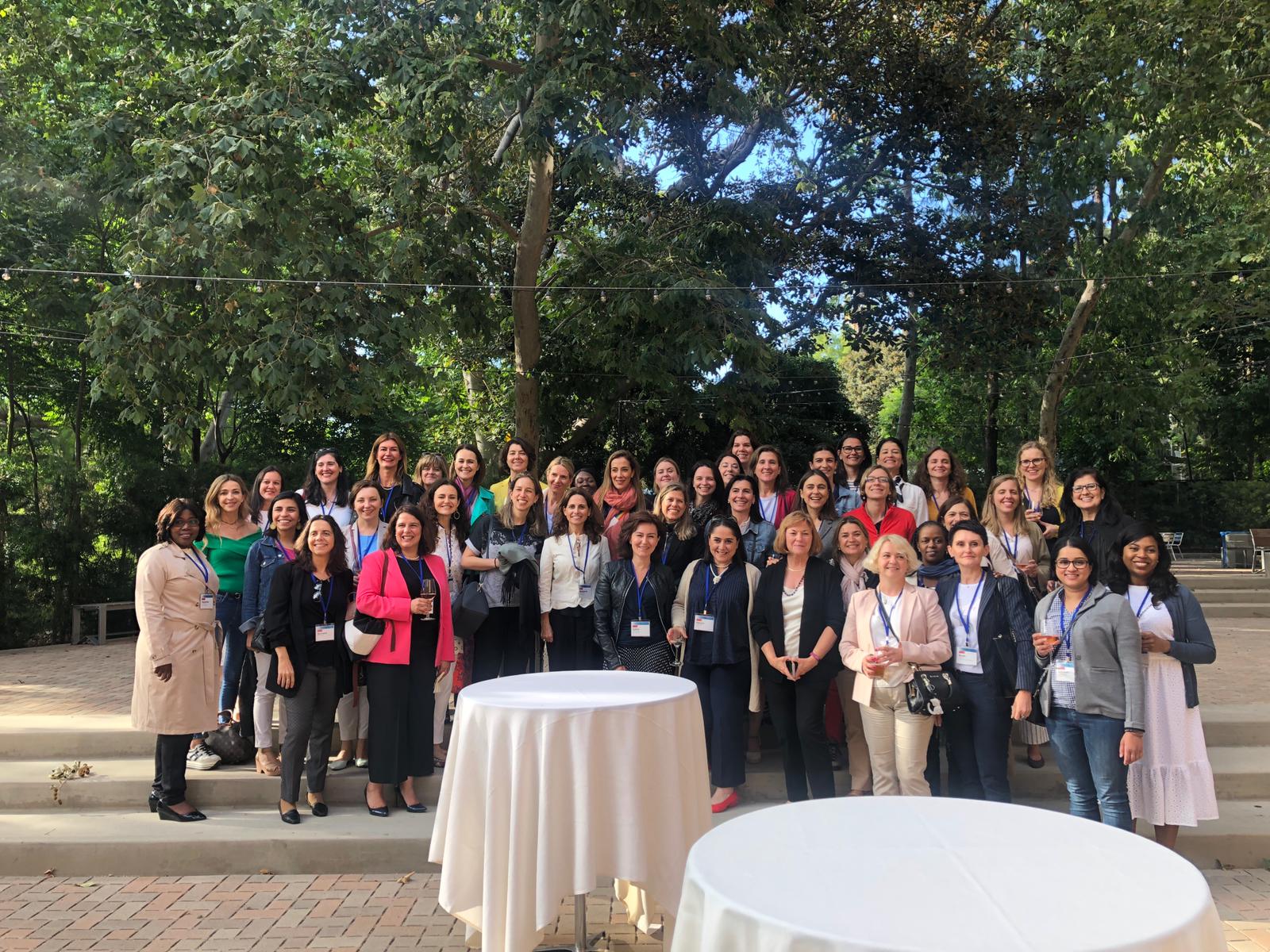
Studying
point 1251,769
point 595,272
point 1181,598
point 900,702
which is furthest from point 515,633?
point 595,272

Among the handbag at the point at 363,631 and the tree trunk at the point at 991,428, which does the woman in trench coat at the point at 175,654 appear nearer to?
the handbag at the point at 363,631

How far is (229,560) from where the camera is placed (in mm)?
5930

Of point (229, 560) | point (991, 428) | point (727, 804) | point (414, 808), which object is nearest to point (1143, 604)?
point (727, 804)

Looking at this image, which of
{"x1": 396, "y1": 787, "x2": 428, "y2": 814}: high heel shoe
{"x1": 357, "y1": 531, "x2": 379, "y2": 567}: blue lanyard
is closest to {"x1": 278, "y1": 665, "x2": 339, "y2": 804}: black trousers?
{"x1": 396, "y1": 787, "x2": 428, "y2": 814}: high heel shoe

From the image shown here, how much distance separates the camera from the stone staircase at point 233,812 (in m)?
4.95

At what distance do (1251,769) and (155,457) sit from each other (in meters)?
16.4

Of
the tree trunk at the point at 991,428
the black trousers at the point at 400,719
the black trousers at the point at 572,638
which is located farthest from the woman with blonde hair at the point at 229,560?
the tree trunk at the point at 991,428

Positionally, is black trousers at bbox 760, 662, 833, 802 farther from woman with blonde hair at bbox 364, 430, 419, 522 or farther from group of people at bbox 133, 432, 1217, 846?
woman with blonde hair at bbox 364, 430, 419, 522

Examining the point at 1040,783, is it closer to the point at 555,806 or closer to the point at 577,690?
the point at 577,690

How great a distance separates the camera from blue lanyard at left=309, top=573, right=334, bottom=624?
5.22 m

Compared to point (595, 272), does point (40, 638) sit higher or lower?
lower

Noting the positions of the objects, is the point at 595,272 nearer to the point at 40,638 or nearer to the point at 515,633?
the point at 515,633

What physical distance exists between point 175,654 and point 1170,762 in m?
5.18

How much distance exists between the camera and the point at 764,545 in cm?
575
